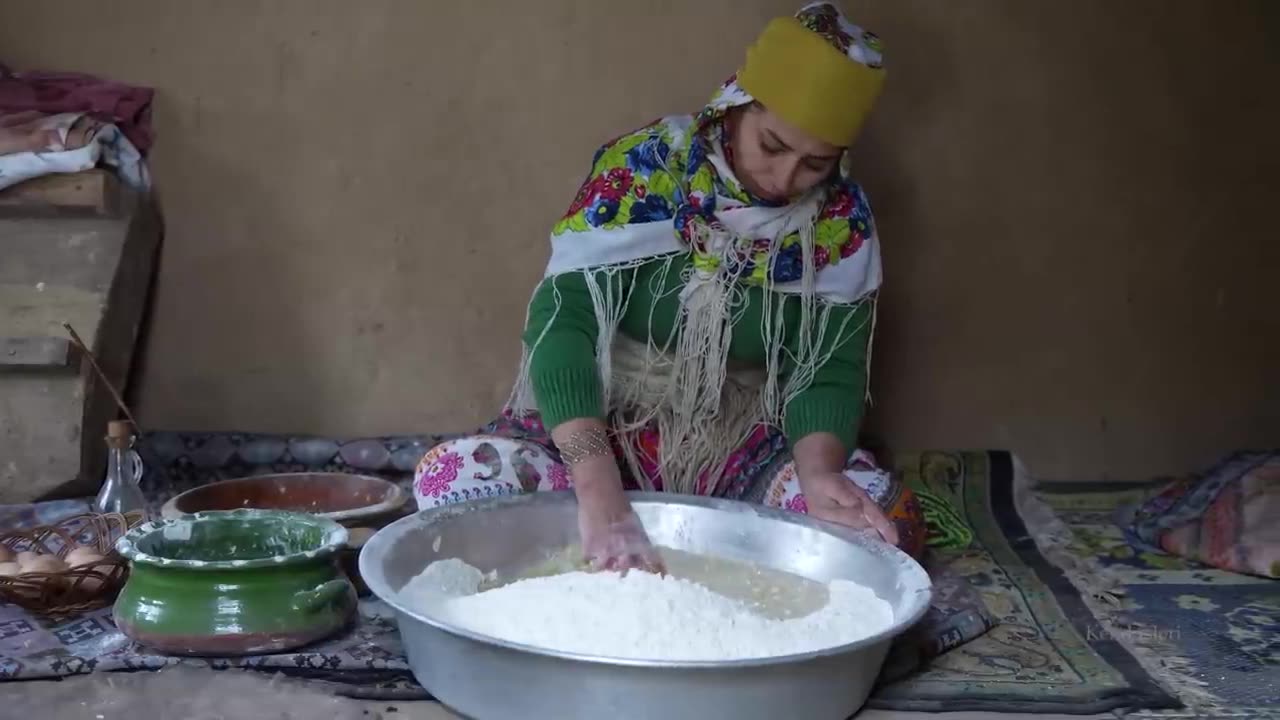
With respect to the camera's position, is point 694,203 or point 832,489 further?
point 694,203

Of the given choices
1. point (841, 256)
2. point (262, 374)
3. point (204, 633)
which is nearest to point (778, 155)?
point (841, 256)

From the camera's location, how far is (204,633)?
1.34m

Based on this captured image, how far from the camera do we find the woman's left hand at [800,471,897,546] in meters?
1.50

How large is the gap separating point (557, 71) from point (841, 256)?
0.86 metres

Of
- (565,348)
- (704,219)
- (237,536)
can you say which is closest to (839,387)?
(704,219)

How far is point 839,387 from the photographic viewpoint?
1759mm

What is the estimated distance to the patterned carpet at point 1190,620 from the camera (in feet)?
4.69

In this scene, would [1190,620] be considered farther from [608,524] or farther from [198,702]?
[198,702]

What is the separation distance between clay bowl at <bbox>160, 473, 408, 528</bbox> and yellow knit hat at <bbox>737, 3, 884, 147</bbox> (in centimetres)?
86

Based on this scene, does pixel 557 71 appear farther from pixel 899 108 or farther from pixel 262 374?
pixel 262 374

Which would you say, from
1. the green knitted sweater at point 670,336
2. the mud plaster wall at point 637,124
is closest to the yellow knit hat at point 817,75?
the green knitted sweater at point 670,336

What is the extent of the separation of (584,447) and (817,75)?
2.05 ft

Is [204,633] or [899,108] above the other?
[899,108]

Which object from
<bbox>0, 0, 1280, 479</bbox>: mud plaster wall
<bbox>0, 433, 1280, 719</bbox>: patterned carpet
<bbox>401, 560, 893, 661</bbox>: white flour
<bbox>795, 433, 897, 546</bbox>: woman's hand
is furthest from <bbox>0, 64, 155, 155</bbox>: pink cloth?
<bbox>795, 433, 897, 546</bbox>: woman's hand
